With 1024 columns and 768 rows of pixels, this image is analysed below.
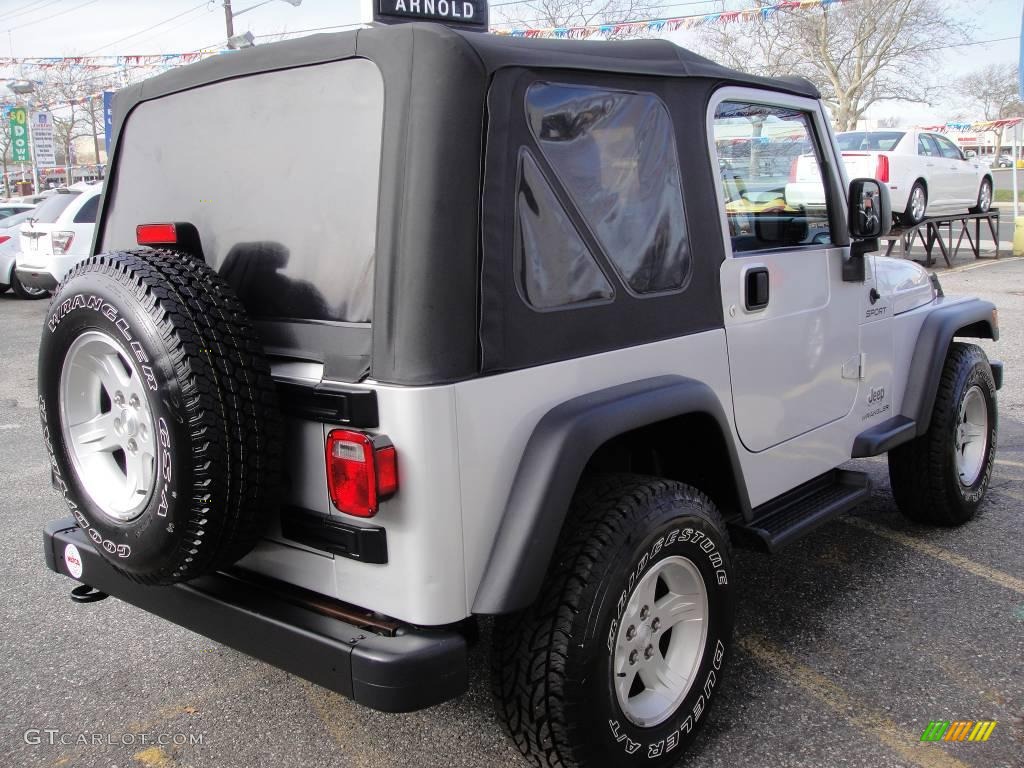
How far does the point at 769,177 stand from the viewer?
3291 mm

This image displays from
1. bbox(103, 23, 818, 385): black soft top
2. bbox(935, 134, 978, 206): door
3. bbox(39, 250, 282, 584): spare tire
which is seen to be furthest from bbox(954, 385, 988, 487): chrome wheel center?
bbox(935, 134, 978, 206): door

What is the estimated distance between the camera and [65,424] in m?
2.48

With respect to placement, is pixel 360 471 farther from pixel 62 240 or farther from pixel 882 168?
pixel 882 168

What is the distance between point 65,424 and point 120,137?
1084 millimetres

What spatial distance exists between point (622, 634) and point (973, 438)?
287cm

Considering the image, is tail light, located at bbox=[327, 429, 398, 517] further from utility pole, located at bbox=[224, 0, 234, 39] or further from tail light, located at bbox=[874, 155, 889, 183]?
utility pole, located at bbox=[224, 0, 234, 39]

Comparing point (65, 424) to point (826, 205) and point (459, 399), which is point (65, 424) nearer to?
point (459, 399)

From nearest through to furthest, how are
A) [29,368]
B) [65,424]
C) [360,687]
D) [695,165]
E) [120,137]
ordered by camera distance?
[360,687], [65,424], [695,165], [120,137], [29,368]

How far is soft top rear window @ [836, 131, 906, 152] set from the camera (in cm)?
1451

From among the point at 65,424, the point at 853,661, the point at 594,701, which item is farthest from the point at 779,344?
the point at 65,424

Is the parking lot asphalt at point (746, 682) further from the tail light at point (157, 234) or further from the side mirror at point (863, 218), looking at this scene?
the tail light at point (157, 234)

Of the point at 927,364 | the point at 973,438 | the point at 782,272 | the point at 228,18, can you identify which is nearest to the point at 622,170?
the point at 782,272

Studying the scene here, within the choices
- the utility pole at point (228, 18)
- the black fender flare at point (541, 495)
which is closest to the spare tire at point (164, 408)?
the black fender flare at point (541, 495)

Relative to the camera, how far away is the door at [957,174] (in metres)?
15.7
